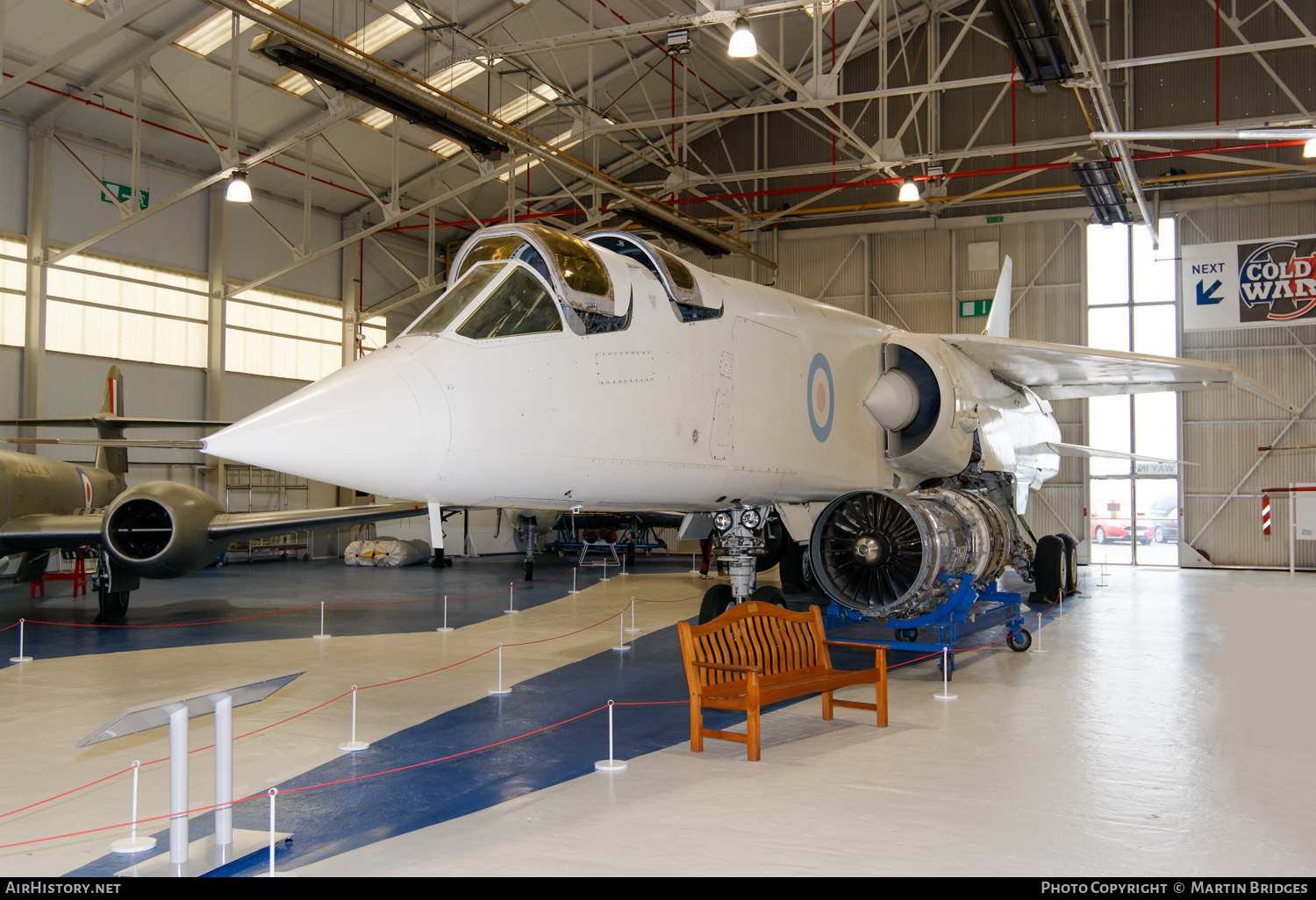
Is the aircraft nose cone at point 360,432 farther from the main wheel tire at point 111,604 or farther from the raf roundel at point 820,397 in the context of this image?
the main wheel tire at point 111,604

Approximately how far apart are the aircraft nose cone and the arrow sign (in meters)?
23.5

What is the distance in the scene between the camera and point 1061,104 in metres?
24.5

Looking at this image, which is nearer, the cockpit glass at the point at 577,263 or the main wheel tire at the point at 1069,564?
the cockpit glass at the point at 577,263

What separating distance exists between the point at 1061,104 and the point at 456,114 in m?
16.9

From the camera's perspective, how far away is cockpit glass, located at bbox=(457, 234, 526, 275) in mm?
6074

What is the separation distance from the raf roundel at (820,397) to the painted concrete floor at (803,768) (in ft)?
7.48

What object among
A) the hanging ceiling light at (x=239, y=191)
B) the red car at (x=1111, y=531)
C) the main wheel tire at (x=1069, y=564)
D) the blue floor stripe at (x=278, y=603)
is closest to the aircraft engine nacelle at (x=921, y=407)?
the main wheel tire at (x=1069, y=564)

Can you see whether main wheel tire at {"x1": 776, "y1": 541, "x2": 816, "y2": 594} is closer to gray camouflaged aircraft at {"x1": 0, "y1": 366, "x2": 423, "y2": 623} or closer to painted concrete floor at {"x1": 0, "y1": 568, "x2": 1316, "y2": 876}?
painted concrete floor at {"x1": 0, "y1": 568, "x2": 1316, "y2": 876}

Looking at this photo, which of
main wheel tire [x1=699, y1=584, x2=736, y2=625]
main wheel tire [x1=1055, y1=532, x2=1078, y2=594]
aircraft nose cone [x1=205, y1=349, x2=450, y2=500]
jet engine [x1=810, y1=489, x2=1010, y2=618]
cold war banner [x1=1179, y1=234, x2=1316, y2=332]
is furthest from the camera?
cold war banner [x1=1179, y1=234, x2=1316, y2=332]

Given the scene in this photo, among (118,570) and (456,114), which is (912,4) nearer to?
(456,114)

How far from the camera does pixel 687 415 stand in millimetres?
6941

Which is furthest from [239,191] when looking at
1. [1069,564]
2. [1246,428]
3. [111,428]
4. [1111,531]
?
[1246,428]

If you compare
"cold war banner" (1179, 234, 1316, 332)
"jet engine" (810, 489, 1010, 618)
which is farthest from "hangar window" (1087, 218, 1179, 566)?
"jet engine" (810, 489, 1010, 618)

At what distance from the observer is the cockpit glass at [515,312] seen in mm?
5695
